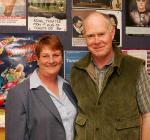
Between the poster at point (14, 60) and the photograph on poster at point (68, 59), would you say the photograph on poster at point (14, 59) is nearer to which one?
the poster at point (14, 60)

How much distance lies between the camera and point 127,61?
1837 mm

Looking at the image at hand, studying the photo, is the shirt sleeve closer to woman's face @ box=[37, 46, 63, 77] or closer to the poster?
woman's face @ box=[37, 46, 63, 77]

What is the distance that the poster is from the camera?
2027 millimetres

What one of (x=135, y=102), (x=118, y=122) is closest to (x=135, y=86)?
(x=135, y=102)

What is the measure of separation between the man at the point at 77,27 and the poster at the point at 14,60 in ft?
0.85

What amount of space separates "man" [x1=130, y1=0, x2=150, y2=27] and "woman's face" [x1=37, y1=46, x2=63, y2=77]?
2.27ft

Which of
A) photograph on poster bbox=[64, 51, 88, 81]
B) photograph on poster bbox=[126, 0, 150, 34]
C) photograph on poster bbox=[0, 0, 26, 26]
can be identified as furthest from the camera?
photograph on poster bbox=[126, 0, 150, 34]

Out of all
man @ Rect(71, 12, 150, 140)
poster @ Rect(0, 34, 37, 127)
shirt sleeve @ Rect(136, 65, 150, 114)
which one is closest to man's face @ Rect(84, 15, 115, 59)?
man @ Rect(71, 12, 150, 140)

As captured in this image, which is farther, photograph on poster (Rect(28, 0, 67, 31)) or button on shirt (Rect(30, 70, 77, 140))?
photograph on poster (Rect(28, 0, 67, 31))

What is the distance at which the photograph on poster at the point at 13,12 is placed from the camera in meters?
2.02

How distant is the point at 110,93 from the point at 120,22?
2.10 feet

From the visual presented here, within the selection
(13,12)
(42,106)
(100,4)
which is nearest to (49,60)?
(42,106)

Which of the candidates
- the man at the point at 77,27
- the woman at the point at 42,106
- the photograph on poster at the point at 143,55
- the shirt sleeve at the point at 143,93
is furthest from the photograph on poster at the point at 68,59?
the shirt sleeve at the point at 143,93

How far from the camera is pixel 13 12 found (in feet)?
6.66
